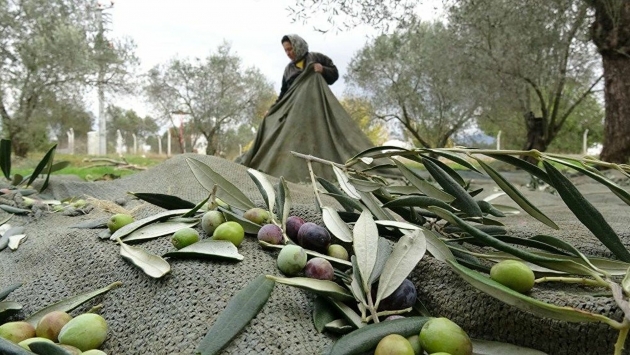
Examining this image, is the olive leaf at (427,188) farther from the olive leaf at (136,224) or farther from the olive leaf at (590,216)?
the olive leaf at (136,224)

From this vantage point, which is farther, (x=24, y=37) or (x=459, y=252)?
(x=24, y=37)

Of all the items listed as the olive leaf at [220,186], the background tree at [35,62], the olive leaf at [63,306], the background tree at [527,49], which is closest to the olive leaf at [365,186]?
the olive leaf at [220,186]

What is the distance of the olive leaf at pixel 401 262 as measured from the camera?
0.63 metres

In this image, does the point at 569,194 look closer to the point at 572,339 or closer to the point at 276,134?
the point at 572,339

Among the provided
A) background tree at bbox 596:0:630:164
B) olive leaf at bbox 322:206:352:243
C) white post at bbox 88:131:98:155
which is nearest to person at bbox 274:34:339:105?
background tree at bbox 596:0:630:164

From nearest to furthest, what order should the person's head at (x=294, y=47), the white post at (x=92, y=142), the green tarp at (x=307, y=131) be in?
1. the green tarp at (x=307, y=131)
2. the person's head at (x=294, y=47)
3. the white post at (x=92, y=142)

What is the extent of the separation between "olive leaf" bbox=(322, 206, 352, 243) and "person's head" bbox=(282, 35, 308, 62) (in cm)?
474

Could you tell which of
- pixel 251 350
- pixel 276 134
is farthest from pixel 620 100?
pixel 251 350

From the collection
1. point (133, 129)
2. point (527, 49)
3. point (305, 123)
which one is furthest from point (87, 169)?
point (133, 129)

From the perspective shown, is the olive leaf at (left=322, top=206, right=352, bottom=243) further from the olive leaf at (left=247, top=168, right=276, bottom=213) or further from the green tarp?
the green tarp

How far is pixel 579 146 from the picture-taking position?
26281mm

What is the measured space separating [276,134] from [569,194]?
15.2 ft

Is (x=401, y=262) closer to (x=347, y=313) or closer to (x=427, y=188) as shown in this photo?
(x=347, y=313)

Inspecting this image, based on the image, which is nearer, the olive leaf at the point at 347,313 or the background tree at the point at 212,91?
the olive leaf at the point at 347,313
